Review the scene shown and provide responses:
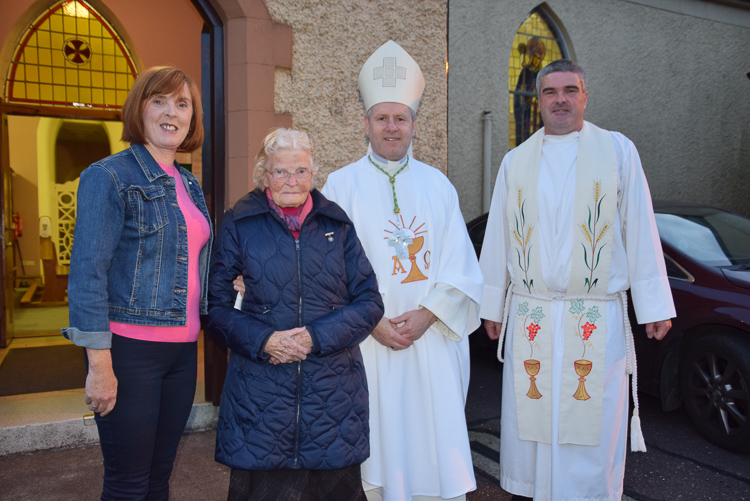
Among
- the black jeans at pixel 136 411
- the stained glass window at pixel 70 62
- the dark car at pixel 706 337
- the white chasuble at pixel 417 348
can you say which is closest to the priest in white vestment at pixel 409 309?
the white chasuble at pixel 417 348

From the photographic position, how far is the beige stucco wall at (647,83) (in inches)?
301

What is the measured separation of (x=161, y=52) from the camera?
24.8ft

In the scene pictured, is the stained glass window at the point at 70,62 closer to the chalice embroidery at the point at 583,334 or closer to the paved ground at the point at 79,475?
the paved ground at the point at 79,475

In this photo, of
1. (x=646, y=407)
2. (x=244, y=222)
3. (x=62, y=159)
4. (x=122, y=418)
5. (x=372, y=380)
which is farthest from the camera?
(x=62, y=159)

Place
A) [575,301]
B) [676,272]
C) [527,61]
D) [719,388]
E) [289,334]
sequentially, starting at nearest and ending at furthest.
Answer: [289,334]
[575,301]
[719,388]
[676,272]
[527,61]

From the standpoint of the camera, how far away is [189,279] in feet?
6.68

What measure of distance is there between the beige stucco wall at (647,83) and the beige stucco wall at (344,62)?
2911 millimetres

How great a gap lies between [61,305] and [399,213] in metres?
8.68

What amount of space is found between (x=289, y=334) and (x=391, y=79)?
1419 mm

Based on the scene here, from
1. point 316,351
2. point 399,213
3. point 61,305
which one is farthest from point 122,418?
point 61,305

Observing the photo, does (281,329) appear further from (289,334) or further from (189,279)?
(189,279)

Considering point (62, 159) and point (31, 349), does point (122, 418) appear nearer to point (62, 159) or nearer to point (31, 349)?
point (31, 349)

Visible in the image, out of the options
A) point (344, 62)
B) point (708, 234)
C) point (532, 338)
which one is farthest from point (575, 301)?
point (344, 62)

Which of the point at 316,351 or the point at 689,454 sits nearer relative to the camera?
the point at 316,351
